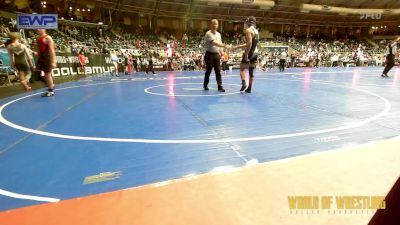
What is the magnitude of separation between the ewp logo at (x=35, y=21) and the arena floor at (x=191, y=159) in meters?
6.06

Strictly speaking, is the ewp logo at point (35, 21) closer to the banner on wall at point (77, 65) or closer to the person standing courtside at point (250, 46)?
the banner on wall at point (77, 65)

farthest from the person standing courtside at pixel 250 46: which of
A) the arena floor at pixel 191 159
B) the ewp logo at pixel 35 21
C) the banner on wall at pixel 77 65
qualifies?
the banner on wall at pixel 77 65

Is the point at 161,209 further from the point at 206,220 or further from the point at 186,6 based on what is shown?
the point at 186,6

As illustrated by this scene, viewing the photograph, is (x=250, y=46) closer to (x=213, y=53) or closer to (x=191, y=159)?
(x=213, y=53)

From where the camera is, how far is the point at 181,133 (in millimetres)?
3195

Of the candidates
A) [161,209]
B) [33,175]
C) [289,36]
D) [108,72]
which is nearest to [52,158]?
[33,175]

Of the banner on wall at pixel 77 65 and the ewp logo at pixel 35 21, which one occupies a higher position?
the ewp logo at pixel 35 21

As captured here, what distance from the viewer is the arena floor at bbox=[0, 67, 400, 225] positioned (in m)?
1.41

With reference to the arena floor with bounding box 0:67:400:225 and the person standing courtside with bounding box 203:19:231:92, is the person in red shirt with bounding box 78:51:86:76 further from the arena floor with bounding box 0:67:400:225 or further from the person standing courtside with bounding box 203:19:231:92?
the arena floor with bounding box 0:67:400:225

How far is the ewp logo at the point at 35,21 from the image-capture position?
9337mm

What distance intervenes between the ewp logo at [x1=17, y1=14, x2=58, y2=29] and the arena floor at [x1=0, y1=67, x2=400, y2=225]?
6.06m

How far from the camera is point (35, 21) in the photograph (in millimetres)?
9539

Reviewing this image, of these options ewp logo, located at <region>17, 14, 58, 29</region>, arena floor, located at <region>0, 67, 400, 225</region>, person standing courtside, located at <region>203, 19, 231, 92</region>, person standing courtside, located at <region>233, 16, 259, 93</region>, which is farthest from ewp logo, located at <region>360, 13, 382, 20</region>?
ewp logo, located at <region>17, 14, 58, 29</region>

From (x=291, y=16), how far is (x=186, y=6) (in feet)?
51.4
